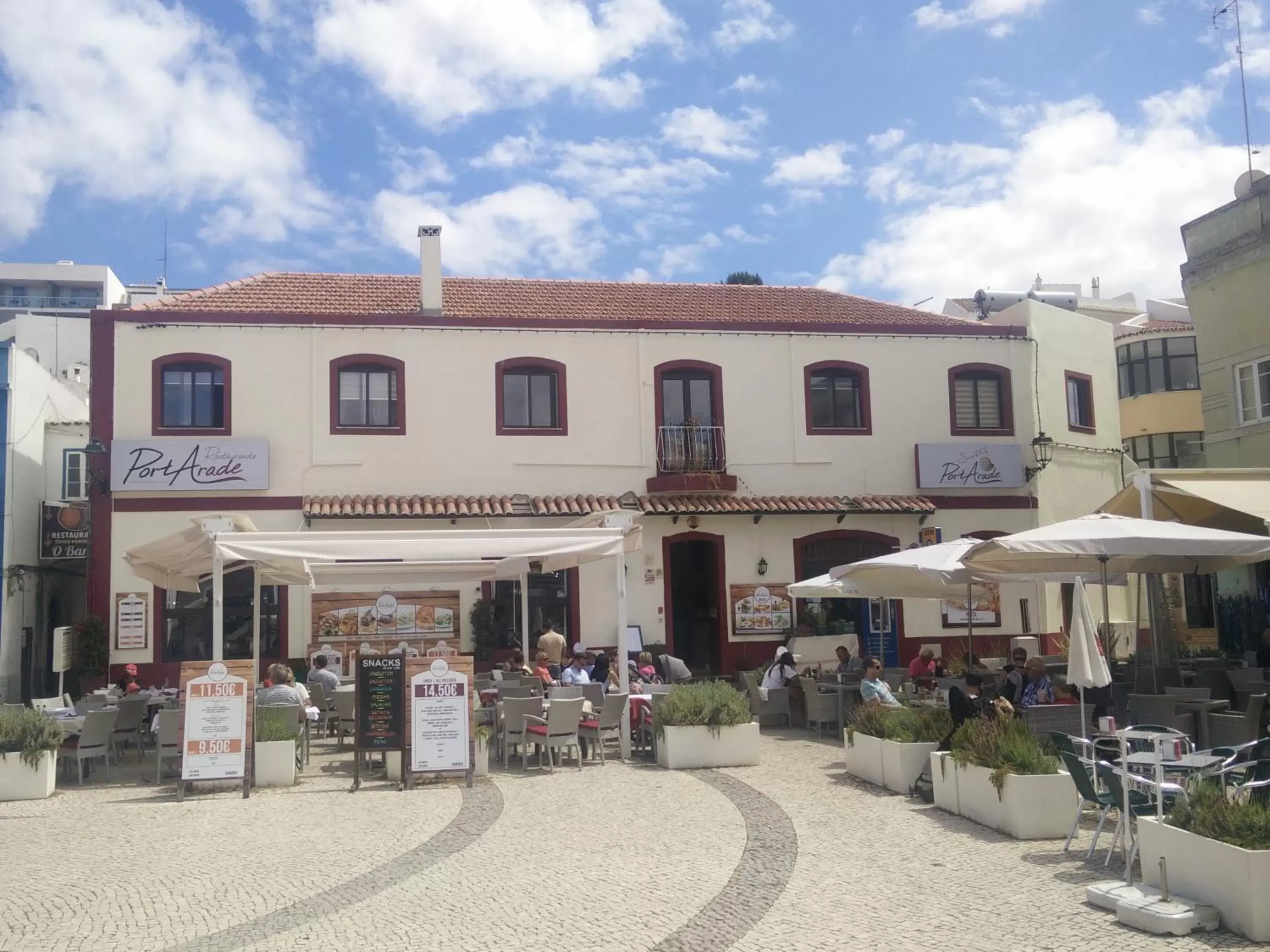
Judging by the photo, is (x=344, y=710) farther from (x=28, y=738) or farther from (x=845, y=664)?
(x=845, y=664)

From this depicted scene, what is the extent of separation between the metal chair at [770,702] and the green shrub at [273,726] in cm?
647

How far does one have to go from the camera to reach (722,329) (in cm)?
2286

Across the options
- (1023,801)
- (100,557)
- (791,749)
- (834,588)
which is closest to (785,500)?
(834,588)

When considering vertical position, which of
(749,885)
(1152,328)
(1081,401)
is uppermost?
(1152,328)

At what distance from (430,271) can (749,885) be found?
55.4 feet

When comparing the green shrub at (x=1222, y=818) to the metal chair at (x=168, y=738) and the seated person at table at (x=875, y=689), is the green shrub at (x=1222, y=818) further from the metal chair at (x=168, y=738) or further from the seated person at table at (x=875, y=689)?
the metal chair at (x=168, y=738)

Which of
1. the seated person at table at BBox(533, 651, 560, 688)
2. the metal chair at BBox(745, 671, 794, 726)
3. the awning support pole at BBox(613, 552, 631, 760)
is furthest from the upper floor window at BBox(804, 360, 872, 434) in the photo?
the awning support pole at BBox(613, 552, 631, 760)

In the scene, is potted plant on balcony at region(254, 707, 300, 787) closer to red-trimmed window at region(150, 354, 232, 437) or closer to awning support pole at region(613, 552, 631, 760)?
awning support pole at region(613, 552, 631, 760)

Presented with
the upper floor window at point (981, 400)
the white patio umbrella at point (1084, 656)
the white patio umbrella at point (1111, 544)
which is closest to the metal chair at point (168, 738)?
the white patio umbrella at point (1111, 544)

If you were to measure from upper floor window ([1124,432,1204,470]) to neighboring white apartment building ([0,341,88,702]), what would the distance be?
89.4ft

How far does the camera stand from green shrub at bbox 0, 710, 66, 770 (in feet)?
39.5

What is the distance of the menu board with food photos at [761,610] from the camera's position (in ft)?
72.4

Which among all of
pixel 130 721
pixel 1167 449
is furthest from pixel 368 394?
pixel 1167 449

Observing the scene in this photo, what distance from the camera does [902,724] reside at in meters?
11.4
